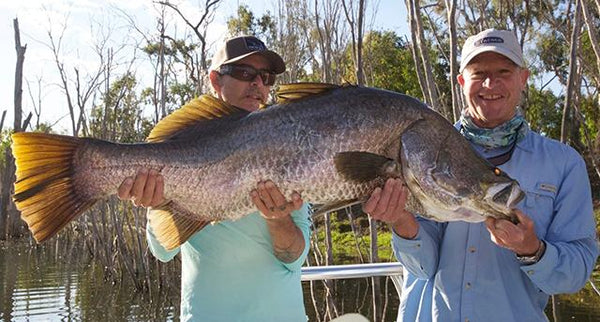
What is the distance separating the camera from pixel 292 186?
8.84 ft

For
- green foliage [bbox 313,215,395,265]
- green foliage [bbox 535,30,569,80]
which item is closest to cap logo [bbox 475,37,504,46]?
green foliage [bbox 313,215,395,265]

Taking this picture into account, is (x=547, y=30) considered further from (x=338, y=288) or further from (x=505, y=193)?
(x=505, y=193)

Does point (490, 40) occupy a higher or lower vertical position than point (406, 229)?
higher

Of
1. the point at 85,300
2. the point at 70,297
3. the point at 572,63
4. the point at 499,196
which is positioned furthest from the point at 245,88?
the point at 70,297

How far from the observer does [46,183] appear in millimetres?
2660

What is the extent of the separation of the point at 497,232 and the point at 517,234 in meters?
0.08

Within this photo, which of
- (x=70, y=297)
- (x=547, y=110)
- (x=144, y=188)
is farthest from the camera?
(x=547, y=110)

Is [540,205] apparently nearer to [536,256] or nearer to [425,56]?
[536,256]

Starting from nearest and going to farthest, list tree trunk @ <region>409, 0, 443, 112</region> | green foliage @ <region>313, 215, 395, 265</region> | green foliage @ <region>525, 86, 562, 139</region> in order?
tree trunk @ <region>409, 0, 443, 112</region>, green foliage @ <region>313, 215, 395, 265</region>, green foliage @ <region>525, 86, 562, 139</region>

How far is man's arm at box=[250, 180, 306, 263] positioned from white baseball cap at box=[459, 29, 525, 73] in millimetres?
1109

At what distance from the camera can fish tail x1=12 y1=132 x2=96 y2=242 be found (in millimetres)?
2600

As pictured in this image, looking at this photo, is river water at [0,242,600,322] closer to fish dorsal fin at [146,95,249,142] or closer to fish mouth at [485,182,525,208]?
fish dorsal fin at [146,95,249,142]

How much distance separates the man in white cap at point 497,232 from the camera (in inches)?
104

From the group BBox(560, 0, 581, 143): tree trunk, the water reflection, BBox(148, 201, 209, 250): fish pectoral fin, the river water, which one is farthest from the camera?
the water reflection
